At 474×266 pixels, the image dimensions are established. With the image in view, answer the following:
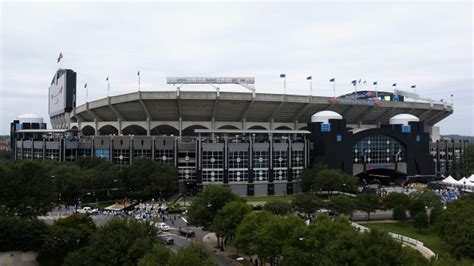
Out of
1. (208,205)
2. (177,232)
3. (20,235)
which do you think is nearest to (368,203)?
(208,205)

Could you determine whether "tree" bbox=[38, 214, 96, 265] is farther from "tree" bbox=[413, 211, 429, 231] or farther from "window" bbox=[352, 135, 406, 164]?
"window" bbox=[352, 135, 406, 164]

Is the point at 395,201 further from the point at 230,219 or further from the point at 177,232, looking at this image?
the point at 177,232

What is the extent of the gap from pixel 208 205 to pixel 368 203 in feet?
65.3

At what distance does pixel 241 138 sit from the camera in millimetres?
74125

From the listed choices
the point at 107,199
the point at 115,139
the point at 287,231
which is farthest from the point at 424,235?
the point at 115,139

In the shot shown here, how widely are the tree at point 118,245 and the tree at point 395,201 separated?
103ft

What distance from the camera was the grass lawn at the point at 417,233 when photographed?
39.5 m

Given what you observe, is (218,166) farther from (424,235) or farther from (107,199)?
(424,235)

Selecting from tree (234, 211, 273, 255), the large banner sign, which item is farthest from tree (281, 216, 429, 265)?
the large banner sign

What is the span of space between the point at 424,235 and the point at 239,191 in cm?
3329

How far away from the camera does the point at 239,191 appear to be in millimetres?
71438

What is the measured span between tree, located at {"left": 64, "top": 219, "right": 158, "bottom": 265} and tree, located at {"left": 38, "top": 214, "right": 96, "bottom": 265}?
9.37ft

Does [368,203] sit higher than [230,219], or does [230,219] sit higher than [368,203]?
[230,219]

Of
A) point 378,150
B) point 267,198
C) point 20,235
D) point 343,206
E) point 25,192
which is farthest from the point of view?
point 378,150
